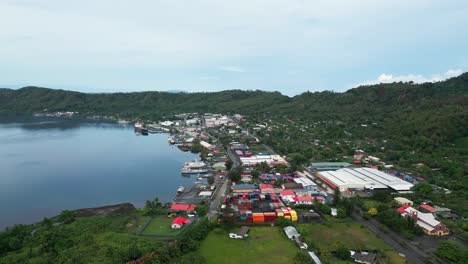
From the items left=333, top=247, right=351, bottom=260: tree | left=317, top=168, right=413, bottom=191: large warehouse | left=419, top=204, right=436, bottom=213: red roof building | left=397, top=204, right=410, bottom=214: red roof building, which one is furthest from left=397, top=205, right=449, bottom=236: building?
left=333, top=247, right=351, bottom=260: tree

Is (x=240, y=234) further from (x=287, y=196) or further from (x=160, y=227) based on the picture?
(x=287, y=196)

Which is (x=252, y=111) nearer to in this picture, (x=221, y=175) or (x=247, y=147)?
(x=247, y=147)

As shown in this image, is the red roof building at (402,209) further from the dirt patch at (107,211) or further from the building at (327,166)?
the dirt patch at (107,211)

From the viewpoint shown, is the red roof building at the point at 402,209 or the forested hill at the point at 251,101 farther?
the forested hill at the point at 251,101

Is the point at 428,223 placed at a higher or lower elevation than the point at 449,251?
higher

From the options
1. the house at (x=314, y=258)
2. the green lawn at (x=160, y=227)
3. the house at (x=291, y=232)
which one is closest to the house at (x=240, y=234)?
the house at (x=291, y=232)

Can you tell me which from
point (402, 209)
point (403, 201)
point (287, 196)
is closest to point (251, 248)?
point (287, 196)

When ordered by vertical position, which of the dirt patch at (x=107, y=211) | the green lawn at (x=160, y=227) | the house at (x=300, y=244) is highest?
the house at (x=300, y=244)
